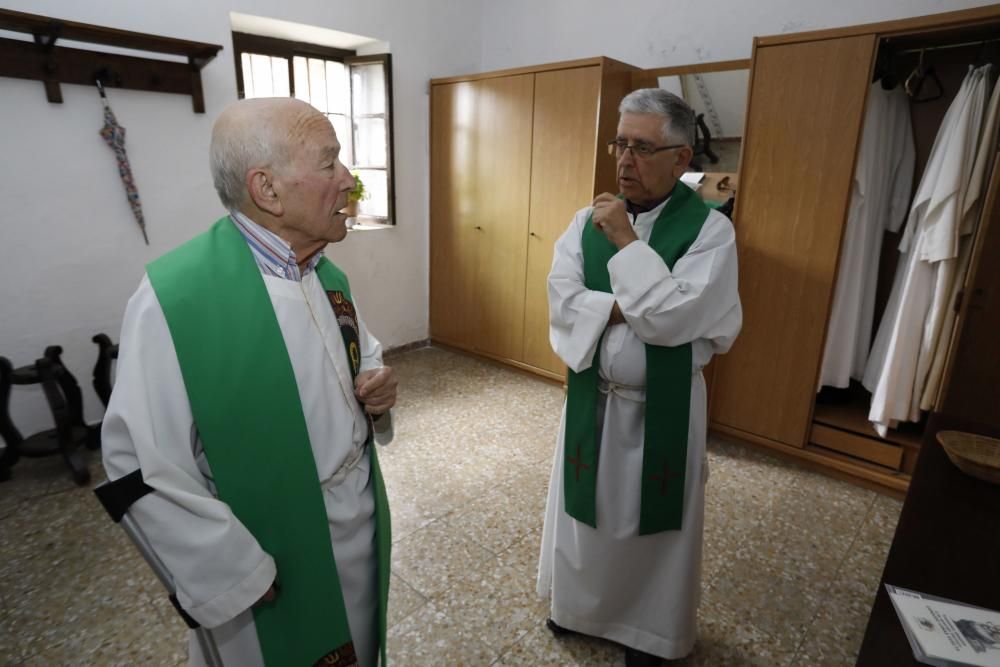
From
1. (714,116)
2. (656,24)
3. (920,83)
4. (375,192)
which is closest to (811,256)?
(920,83)

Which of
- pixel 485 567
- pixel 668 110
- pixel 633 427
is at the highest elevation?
pixel 668 110

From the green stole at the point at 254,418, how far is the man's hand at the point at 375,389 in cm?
14

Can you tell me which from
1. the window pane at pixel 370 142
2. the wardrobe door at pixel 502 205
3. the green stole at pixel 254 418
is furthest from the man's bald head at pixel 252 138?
the window pane at pixel 370 142

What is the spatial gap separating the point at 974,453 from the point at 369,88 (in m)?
4.07

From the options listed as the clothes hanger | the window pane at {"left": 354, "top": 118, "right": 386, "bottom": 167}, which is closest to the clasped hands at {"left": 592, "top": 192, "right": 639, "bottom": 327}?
the clothes hanger

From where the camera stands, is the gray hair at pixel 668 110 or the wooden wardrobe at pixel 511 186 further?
the wooden wardrobe at pixel 511 186

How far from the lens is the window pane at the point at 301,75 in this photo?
13.0ft

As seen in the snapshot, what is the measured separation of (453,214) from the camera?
174 inches

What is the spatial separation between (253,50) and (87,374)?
2.23 meters

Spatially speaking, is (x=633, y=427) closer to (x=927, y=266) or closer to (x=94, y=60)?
(x=927, y=266)

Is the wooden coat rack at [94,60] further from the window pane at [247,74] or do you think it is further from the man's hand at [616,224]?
the man's hand at [616,224]

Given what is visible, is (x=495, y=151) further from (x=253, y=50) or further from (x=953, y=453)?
(x=953, y=453)

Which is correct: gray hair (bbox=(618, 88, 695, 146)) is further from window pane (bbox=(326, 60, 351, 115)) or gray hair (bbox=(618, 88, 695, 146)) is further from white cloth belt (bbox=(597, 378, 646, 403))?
window pane (bbox=(326, 60, 351, 115))

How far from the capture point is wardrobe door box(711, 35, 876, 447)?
8.36ft
